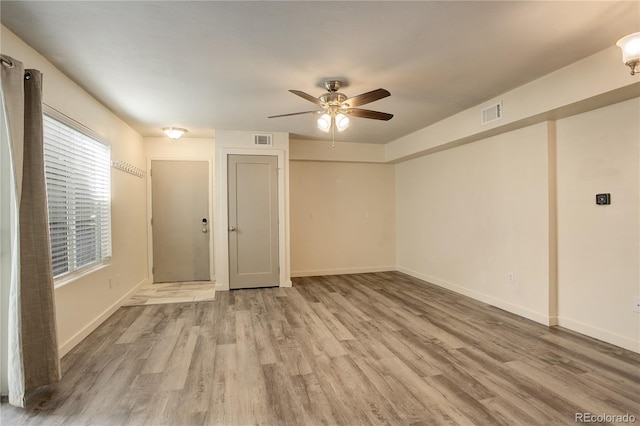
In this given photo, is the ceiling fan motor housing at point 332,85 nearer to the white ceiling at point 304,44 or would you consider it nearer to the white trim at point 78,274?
the white ceiling at point 304,44

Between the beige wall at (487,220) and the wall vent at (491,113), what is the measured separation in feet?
1.18

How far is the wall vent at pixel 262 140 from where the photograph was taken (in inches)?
197

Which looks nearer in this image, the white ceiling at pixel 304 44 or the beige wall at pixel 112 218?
the white ceiling at pixel 304 44

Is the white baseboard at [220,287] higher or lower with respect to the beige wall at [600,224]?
lower

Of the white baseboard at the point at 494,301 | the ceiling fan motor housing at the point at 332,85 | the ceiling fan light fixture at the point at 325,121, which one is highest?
the ceiling fan motor housing at the point at 332,85

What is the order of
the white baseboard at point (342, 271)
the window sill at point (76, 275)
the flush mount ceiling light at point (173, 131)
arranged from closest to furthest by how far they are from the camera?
the window sill at point (76, 275) < the flush mount ceiling light at point (173, 131) < the white baseboard at point (342, 271)

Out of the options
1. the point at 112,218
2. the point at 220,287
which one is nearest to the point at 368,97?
the point at 112,218

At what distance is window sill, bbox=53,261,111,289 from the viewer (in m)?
2.74

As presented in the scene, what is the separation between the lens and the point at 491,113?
11.9ft

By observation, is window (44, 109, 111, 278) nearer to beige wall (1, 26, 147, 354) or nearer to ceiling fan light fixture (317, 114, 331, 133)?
beige wall (1, 26, 147, 354)

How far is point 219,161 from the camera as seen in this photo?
490 cm

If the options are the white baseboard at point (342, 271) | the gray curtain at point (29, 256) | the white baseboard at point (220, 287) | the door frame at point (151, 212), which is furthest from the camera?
the white baseboard at point (342, 271)

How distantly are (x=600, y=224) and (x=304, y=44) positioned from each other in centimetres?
316

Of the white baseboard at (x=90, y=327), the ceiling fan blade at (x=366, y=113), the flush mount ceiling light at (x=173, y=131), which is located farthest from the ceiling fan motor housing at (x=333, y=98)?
the white baseboard at (x=90, y=327)
